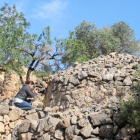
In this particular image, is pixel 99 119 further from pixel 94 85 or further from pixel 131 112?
pixel 94 85

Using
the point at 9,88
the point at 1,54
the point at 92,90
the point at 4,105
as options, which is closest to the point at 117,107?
the point at 92,90

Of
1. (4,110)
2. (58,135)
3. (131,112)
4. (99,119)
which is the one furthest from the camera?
(4,110)

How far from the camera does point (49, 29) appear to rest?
15727 mm

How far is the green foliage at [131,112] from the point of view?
5.20 m

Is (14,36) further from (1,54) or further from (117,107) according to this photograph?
(117,107)

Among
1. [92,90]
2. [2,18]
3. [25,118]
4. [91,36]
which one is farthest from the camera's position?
[91,36]

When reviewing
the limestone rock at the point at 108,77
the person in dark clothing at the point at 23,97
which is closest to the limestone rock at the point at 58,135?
the person in dark clothing at the point at 23,97

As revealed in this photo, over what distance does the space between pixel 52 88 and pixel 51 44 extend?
6274 mm

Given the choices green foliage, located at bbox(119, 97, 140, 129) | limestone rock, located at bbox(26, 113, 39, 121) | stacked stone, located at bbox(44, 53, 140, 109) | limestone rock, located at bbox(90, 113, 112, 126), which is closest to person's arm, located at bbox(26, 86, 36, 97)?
limestone rock, located at bbox(26, 113, 39, 121)

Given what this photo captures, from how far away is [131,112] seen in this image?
5.45m

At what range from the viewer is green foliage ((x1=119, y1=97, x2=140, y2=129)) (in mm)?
5195

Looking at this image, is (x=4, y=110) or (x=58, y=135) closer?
(x=58, y=135)

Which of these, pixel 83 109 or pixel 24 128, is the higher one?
pixel 83 109

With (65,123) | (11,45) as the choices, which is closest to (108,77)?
(65,123)
